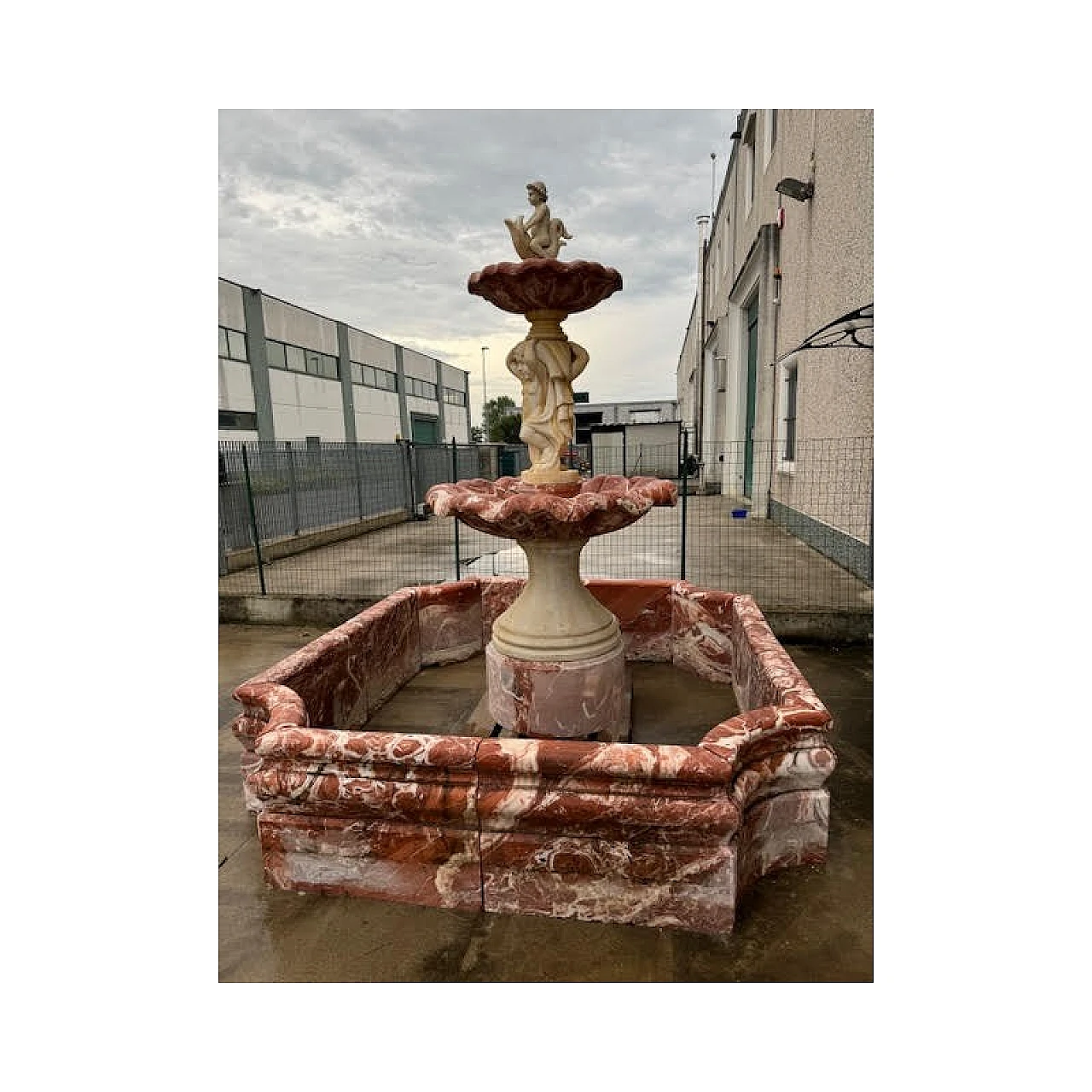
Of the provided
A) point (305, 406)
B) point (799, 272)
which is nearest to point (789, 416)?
point (799, 272)

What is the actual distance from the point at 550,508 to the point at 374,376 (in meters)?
27.9

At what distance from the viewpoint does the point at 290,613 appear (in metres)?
6.68

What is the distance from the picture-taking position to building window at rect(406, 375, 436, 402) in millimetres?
32469

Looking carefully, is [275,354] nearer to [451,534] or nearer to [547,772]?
[451,534]

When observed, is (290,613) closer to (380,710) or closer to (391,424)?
(380,710)

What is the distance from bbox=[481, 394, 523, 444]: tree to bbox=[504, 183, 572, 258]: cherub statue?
37331 millimetres

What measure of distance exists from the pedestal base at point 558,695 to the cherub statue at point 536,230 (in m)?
2.29

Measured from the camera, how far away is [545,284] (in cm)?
338

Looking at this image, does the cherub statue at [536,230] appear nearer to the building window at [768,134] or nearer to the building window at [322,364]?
the building window at [768,134]

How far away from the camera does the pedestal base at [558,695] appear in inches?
144

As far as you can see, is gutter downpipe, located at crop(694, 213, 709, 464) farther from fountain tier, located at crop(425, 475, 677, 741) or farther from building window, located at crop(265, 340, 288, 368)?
fountain tier, located at crop(425, 475, 677, 741)

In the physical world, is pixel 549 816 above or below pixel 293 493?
below

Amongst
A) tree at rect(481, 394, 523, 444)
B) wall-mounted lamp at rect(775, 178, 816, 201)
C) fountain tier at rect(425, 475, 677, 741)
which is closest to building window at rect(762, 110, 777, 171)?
wall-mounted lamp at rect(775, 178, 816, 201)

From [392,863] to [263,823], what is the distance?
1.90 feet
